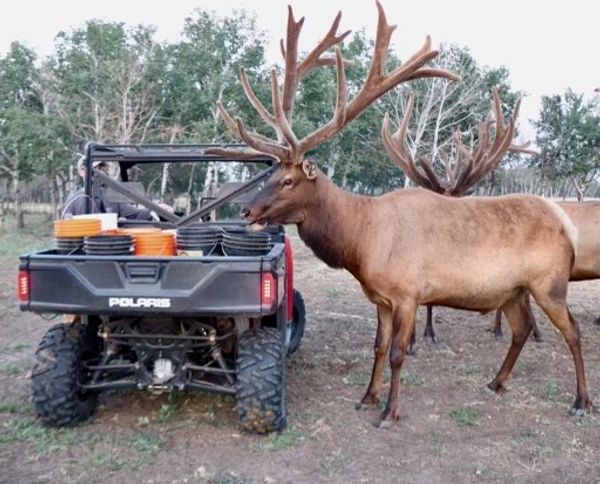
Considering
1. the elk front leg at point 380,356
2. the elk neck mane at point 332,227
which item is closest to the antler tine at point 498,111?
the elk neck mane at point 332,227

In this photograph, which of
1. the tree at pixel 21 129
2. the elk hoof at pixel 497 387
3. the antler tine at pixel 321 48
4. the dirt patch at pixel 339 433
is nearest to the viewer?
the dirt patch at pixel 339 433

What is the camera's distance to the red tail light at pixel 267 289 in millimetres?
3896

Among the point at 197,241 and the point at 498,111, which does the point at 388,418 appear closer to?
the point at 197,241

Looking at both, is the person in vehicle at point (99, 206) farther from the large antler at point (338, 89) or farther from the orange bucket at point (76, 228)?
the large antler at point (338, 89)

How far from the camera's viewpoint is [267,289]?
12.8ft

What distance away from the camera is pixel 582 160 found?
31.9m

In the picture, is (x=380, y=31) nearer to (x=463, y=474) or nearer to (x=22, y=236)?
(x=463, y=474)

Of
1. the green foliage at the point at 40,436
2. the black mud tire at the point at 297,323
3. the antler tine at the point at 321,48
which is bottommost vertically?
the green foliage at the point at 40,436

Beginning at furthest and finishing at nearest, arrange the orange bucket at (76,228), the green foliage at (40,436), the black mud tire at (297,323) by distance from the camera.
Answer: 1. the black mud tire at (297,323)
2. the orange bucket at (76,228)
3. the green foliage at (40,436)

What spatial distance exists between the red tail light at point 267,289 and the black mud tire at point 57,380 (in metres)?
1.57

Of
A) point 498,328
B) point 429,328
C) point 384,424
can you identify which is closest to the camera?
point 384,424

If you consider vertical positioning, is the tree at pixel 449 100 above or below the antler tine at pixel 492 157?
above

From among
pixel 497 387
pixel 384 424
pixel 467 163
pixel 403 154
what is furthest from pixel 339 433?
pixel 467 163

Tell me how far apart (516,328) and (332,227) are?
86.2 inches
